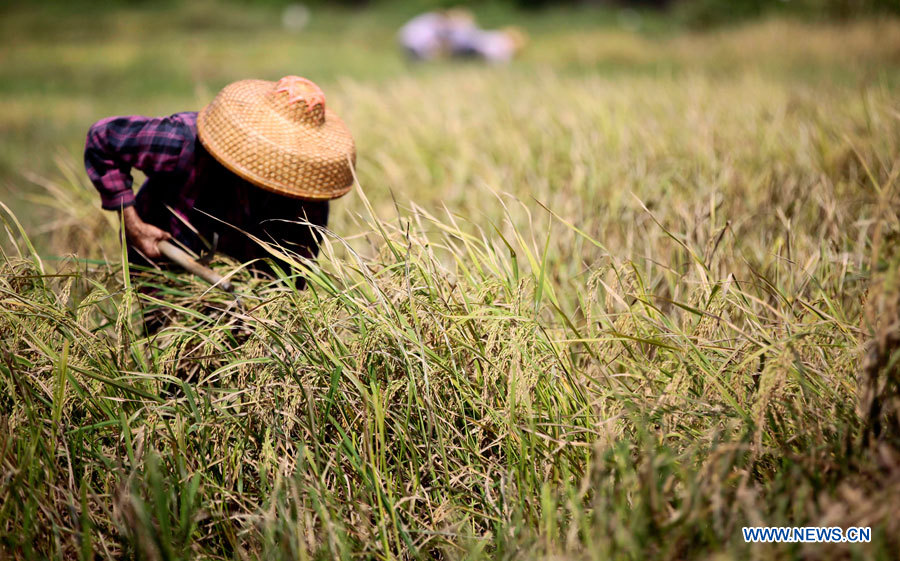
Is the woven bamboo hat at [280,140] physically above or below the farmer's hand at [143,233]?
above

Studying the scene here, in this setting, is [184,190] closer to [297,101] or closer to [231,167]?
[231,167]

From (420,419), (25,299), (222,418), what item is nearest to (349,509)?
(420,419)

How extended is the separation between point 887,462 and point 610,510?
444 mm

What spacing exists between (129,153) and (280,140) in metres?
0.40

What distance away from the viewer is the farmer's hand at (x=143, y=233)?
56.8 inches

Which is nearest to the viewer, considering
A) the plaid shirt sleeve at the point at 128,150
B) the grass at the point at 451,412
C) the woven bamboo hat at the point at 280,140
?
the grass at the point at 451,412

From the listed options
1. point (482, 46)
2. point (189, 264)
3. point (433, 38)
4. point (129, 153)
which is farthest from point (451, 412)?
point (482, 46)

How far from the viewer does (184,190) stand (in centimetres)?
148

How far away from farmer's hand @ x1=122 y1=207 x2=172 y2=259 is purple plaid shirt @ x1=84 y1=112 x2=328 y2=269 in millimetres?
33

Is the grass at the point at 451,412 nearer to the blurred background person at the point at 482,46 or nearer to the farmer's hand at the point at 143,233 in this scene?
the farmer's hand at the point at 143,233

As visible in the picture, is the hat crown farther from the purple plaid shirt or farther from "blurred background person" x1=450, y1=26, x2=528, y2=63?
"blurred background person" x1=450, y1=26, x2=528, y2=63

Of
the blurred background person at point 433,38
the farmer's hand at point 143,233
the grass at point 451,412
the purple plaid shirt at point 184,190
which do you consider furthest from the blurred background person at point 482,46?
the farmer's hand at point 143,233

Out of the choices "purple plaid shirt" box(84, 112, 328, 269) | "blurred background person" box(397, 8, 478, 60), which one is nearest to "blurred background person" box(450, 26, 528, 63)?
"blurred background person" box(397, 8, 478, 60)

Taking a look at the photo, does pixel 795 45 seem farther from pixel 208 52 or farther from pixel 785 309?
pixel 208 52
